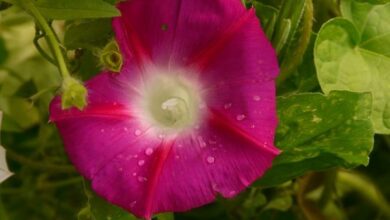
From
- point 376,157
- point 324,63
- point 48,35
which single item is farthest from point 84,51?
point 376,157

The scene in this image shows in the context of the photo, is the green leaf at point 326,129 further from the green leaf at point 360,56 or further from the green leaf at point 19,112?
the green leaf at point 19,112

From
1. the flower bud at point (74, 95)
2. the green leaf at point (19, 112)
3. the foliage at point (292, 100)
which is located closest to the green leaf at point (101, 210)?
the foliage at point (292, 100)

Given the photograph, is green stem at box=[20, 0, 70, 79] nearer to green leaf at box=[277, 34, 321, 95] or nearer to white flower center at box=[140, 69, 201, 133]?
white flower center at box=[140, 69, 201, 133]

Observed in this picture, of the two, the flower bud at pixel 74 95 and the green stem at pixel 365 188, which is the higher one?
the flower bud at pixel 74 95

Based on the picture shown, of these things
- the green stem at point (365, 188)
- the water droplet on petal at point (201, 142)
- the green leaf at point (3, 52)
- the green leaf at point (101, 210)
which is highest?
the water droplet on petal at point (201, 142)

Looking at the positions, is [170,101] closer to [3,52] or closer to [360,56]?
[360,56]

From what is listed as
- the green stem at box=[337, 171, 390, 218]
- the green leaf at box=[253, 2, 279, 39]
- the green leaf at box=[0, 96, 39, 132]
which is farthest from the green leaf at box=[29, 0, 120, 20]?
the green stem at box=[337, 171, 390, 218]

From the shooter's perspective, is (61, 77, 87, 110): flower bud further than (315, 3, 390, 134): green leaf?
No
